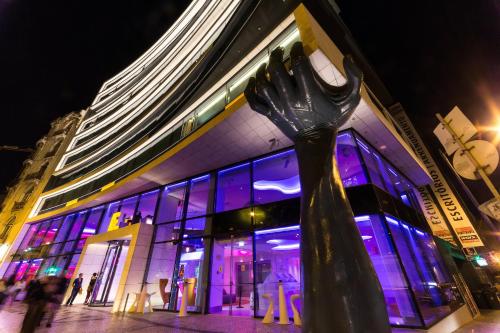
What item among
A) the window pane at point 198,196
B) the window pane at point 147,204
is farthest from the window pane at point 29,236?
the window pane at point 198,196

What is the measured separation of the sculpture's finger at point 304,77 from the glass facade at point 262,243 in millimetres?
6641

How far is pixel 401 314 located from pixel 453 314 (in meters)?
2.51

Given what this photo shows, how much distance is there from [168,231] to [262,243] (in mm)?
5732

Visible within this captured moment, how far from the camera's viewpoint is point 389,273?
21.6 ft

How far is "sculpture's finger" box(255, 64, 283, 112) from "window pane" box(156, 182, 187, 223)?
37.5 feet

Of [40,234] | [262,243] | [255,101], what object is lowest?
[255,101]

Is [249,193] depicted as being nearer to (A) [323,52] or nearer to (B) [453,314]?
(A) [323,52]

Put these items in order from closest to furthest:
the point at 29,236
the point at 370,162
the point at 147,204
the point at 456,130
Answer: the point at 456,130 < the point at 370,162 < the point at 147,204 < the point at 29,236

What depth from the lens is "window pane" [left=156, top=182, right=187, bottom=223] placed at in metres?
12.6

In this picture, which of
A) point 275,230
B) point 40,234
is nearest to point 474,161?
point 275,230

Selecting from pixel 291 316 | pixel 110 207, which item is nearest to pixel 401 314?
pixel 291 316

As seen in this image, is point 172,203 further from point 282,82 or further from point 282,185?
point 282,82

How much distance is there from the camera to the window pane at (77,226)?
17.5 meters

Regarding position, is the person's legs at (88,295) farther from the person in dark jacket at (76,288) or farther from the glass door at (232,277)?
the glass door at (232,277)
